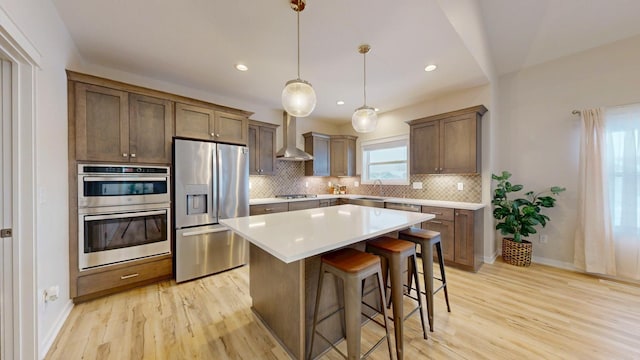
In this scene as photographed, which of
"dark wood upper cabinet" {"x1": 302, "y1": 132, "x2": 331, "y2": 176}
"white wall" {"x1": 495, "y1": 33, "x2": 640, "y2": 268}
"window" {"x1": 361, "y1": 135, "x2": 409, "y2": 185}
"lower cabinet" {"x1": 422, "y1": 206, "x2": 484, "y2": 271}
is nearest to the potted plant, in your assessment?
"white wall" {"x1": 495, "y1": 33, "x2": 640, "y2": 268}

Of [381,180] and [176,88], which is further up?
[176,88]

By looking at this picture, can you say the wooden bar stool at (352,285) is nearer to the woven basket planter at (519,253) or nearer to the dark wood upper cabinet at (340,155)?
the woven basket planter at (519,253)

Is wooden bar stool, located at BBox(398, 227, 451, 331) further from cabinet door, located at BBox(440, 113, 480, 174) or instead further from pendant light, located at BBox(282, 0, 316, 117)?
cabinet door, located at BBox(440, 113, 480, 174)

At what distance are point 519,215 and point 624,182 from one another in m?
1.06

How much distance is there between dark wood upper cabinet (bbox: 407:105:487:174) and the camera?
3201mm

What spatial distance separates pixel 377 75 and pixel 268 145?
2.13 meters

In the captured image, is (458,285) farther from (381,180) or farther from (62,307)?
(62,307)

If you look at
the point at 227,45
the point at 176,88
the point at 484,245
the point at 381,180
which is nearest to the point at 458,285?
the point at 484,245

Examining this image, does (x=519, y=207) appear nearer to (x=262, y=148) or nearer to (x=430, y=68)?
(x=430, y=68)

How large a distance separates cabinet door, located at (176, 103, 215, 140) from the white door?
4.52ft

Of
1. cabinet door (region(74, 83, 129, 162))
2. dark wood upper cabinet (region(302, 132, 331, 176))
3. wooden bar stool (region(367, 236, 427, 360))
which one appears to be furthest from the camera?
dark wood upper cabinet (region(302, 132, 331, 176))

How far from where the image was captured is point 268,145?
13.2 ft

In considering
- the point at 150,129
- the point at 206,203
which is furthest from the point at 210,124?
the point at 206,203

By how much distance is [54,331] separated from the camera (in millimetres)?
1765
